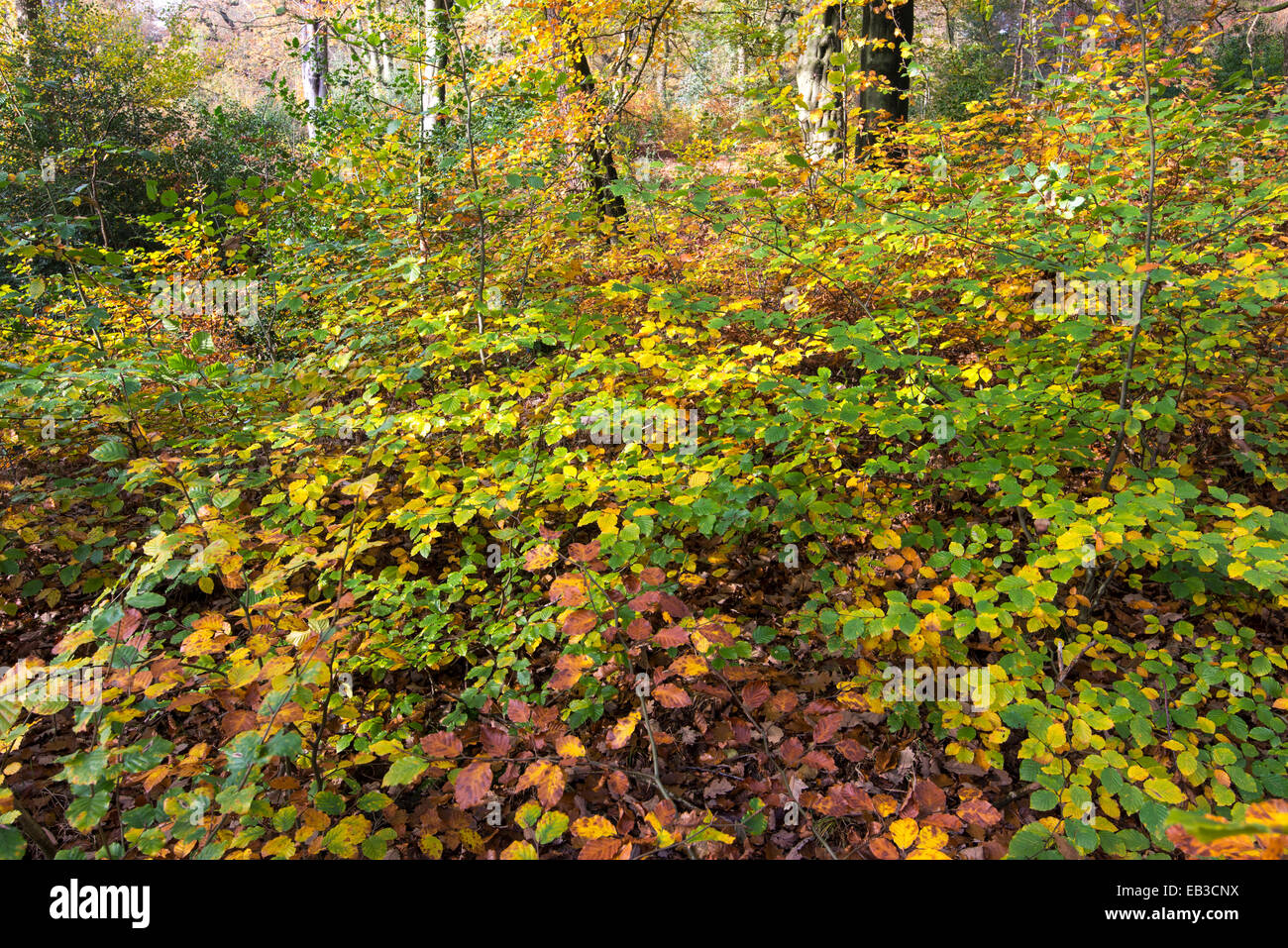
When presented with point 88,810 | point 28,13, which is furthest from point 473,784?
point 28,13

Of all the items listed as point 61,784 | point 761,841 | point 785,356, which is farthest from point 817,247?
point 61,784

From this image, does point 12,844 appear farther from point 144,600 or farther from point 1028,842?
point 1028,842

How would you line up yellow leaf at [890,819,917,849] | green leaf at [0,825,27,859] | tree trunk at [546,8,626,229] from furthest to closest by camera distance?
tree trunk at [546,8,626,229]
yellow leaf at [890,819,917,849]
green leaf at [0,825,27,859]

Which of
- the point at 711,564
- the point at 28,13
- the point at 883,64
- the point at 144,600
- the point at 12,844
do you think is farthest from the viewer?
the point at 28,13

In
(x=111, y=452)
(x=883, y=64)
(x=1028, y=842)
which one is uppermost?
(x=883, y=64)

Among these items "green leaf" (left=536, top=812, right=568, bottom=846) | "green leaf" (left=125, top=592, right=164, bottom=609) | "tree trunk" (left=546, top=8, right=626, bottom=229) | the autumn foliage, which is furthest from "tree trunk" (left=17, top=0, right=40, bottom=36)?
"green leaf" (left=536, top=812, right=568, bottom=846)

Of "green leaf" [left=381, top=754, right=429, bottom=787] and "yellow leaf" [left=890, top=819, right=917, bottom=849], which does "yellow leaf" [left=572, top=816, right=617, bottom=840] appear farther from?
"yellow leaf" [left=890, top=819, right=917, bottom=849]

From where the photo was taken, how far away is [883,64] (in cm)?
729

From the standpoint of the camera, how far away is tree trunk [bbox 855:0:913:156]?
6996 mm

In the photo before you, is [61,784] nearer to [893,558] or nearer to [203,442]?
[203,442]

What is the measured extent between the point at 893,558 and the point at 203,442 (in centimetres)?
322

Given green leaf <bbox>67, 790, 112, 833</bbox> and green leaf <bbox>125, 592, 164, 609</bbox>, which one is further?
green leaf <bbox>125, 592, 164, 609</bbox>

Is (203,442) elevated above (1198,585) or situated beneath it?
elevated above
